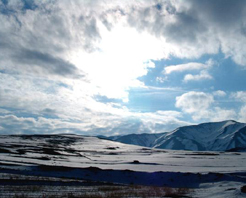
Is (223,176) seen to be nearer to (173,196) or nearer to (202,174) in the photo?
(202,174)

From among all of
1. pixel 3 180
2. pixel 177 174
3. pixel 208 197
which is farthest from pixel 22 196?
pixel 177 174

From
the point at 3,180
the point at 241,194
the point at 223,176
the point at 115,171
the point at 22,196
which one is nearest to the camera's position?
the point at 22,196

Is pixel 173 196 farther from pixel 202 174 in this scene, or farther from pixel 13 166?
pixel 13 166

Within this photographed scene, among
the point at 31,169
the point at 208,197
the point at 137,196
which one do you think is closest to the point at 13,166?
the point at 31,169

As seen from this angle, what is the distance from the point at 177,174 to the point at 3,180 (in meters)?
22.2

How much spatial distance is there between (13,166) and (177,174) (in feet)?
75.8

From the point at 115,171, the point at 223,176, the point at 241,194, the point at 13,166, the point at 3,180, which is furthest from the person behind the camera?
the point at 115,171

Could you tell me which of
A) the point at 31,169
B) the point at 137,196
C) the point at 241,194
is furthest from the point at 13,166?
the point at 241,194

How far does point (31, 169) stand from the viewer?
31.2 meters

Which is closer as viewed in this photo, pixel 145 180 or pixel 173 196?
pixel 173 196

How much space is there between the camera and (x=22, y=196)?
15.4 metres

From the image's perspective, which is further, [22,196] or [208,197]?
[208,197]

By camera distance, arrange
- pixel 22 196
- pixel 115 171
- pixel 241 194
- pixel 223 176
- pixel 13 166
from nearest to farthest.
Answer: pixel 22 196 → pixel 241 194 → pixel 223 176 → pixel 13 166 → pixel 115 171

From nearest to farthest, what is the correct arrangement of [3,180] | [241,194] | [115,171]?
[241,194] < [3,180] < [115,171]
